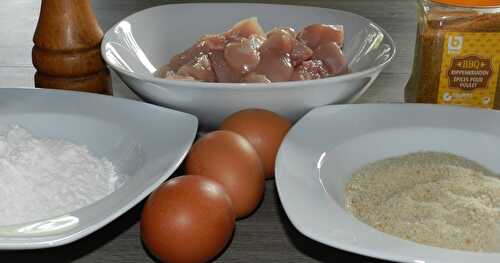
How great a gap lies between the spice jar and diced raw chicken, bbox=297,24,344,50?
0.15 metres

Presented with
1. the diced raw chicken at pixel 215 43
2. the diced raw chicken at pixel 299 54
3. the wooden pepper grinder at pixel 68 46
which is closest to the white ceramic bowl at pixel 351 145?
the diced raw chicken at pixel 299 54

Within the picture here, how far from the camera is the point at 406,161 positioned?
3.57ft

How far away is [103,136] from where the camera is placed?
1.15 m

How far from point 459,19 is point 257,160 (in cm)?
46

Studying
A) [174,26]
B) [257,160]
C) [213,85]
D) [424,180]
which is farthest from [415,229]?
[174,26]

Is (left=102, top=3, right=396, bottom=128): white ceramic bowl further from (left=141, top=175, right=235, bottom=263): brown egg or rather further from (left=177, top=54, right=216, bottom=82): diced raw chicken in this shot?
(left=141, top=175, right=235, bottom=263): brown egg

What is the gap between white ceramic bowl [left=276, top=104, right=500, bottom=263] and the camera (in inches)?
34.5

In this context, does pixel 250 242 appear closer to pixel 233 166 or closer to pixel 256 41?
pixel 233 166

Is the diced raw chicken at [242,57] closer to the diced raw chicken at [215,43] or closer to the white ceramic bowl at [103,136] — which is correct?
the diced raw chicken at [215,43]

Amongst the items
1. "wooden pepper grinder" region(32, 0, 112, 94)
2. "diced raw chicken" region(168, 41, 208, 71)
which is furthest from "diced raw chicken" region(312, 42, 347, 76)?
"wooden pepper grinder" region(32, 0, 112, 94)

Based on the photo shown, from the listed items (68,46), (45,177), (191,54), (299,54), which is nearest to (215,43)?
(191,54)

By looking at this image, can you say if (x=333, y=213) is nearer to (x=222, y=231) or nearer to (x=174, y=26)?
(x=222, y=231)

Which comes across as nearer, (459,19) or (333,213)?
(333,213)

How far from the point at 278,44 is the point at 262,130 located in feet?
0.65
